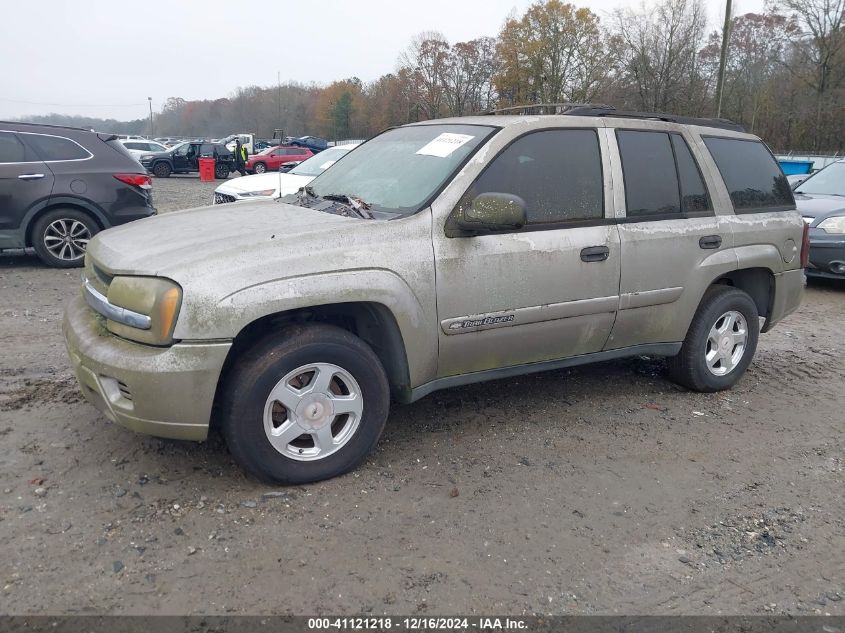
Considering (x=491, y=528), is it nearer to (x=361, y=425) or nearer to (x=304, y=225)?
(x=361, y=425)

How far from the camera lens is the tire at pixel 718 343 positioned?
15.5ft

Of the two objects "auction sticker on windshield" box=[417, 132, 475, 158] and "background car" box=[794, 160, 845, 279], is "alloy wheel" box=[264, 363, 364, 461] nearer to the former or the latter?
"auction sticker on windshield" box=[417, 132, 475, 158]

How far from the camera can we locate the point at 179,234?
3.58 meters

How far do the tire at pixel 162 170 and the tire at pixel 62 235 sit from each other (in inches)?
938

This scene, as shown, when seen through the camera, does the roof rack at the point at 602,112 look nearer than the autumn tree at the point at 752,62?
Yes

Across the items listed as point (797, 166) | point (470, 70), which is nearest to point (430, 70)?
point (470, 70)

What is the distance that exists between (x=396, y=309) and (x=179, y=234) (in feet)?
3.85

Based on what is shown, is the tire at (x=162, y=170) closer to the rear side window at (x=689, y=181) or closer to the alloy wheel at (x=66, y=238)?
the alloy wheel at (x=66, y=238)

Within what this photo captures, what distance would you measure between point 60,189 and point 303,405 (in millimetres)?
6425

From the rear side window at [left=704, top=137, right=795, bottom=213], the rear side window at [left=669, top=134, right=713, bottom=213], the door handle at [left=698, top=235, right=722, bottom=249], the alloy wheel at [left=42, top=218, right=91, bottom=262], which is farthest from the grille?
the door handle at [left=698, top=235, right=722, bottom=249]

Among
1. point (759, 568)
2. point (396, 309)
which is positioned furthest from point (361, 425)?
point (759, 568)

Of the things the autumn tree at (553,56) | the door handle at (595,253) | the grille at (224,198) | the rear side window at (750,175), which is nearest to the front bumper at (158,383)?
the door handle at (595,253)

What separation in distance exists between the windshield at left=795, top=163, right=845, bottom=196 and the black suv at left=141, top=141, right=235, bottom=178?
2555 centimetres

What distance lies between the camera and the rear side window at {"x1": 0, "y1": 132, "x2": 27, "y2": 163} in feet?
26.9
